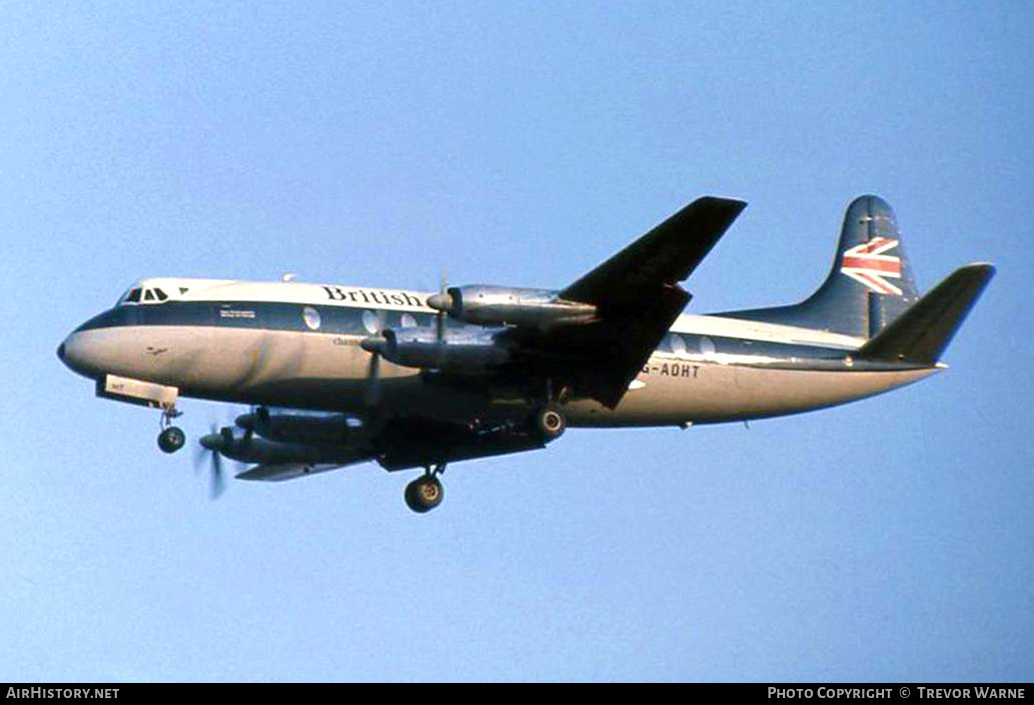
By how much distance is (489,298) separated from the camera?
2752 centimetres

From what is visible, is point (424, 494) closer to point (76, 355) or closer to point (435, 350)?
point (435, 350)

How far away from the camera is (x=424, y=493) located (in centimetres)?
3177

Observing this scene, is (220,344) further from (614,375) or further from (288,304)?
(614,375)

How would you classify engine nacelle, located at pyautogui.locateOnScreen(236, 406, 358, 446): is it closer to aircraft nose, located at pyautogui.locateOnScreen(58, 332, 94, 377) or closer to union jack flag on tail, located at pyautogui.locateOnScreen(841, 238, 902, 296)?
aircraft nose, located at pyautogui.locateOnScreen(58, 332, 94, 377)

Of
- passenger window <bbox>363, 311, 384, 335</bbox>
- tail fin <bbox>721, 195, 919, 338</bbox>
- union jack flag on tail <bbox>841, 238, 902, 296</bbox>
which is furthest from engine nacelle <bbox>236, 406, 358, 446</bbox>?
union jack flag on tail <bbox>841, 238, 902, 296</bbox>

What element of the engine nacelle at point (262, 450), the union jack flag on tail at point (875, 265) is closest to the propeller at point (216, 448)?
the engine nacelle at point (262, 450)

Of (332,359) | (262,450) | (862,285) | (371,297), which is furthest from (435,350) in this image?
(862,285)

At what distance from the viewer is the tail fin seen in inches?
1344

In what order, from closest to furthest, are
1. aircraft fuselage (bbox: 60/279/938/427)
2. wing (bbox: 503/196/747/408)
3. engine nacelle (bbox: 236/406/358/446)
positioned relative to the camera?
wing (bbox: 503/196/747/408) → aircraft fuselage (bbox: 60/279/938/427) → engine nacelle (bbox: 236/406/358/446)

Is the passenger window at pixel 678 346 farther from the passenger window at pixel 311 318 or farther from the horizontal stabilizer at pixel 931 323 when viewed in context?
the passenger window at pixel 311 318

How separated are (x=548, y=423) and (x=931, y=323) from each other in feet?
24.8

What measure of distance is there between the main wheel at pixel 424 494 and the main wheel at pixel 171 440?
502 centimetres
